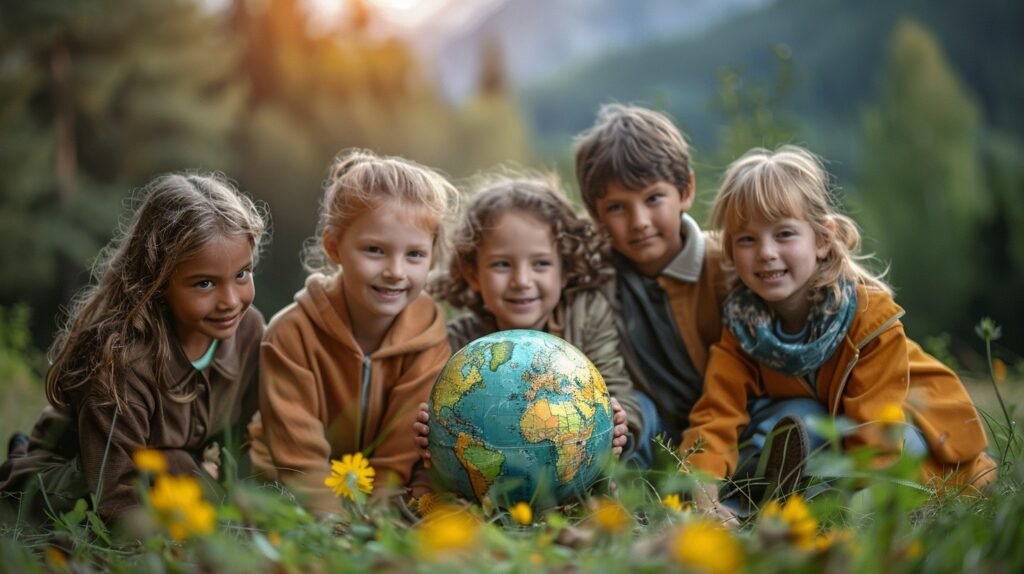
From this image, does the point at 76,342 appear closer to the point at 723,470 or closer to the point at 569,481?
the point at 569,481

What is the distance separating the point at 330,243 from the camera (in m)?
4.18

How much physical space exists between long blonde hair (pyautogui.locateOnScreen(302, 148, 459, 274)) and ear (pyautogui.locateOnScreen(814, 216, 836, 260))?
1.71 metres

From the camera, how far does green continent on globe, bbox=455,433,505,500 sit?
334cm

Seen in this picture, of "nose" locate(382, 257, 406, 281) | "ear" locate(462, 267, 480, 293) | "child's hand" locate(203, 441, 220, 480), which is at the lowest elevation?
"child's hand" locate(203, 441, 220, 480)

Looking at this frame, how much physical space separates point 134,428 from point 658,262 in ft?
8.37

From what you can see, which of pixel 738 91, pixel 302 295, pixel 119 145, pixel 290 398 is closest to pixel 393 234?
pixel 302 295

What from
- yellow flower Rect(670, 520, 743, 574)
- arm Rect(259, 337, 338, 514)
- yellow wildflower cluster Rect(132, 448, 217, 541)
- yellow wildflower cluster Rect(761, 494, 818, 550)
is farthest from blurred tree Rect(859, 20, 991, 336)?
yellow wildflower cluster Rect(132, 448, 217, 541)

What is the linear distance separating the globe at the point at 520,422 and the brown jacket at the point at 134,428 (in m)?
0.99

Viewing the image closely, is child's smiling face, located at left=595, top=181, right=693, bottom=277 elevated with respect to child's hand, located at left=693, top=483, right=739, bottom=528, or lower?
elevated

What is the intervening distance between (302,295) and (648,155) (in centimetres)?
180

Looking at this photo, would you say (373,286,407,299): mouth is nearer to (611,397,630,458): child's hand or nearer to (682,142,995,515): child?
(611,397,630,458): child's hand

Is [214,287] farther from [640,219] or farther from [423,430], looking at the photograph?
[640,219]

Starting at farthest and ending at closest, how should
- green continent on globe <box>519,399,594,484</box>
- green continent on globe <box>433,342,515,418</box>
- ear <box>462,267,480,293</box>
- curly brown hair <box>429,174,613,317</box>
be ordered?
ear <box>462,267,480,293</box>, curly brown hair <box>429,174,613,317</box>, green continent on globe <box>433,342,515,418</box>, green continent on globe <box>519,399,594,484</box>

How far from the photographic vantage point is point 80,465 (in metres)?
3.75
